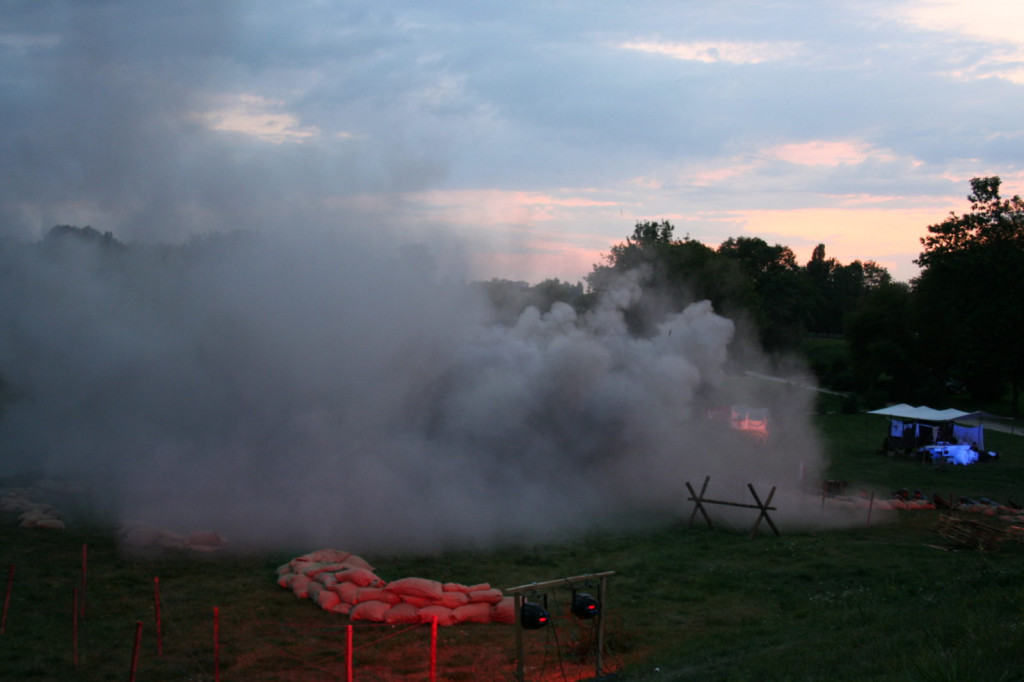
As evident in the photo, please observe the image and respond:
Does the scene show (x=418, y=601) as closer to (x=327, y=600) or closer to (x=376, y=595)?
(x=376, y=595)

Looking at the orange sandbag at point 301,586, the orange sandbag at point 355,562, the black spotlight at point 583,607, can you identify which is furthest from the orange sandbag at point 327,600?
the black spotlight at point 583,607

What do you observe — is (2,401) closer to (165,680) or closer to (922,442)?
(165,680)

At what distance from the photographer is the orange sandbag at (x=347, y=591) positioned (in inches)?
560

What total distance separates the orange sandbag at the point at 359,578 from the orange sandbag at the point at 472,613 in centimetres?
188

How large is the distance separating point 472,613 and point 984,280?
4319cm

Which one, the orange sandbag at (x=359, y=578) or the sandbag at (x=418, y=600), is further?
the orange sandbag at (x=359, y=578)

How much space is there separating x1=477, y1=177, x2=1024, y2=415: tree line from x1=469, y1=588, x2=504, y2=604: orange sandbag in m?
18.3

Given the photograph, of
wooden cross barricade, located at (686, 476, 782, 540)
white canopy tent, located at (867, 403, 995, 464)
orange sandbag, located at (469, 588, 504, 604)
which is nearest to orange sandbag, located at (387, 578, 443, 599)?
orange sandbag, located at (469, 588, 504, 604)

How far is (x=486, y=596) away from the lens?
46.2 ft

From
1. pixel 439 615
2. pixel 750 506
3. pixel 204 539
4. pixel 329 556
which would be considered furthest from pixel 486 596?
pixel 750 506

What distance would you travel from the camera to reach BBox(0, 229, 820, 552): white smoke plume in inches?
860

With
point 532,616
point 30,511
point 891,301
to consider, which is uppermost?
point 891,301

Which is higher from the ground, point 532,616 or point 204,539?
point 532,616

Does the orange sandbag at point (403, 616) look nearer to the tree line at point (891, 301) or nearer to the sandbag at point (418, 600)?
the sandbag at point (418, 600)
